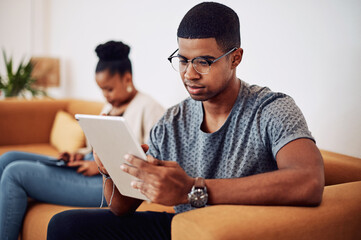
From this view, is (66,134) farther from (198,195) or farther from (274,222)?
(274,222)

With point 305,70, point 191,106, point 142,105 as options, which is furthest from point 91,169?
point 305,70

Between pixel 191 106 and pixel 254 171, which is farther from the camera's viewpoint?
pixel 191 106

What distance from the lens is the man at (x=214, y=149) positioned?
1.06m

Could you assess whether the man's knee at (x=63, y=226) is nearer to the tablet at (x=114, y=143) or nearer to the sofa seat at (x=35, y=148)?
the tablet at (x=114, y=143)

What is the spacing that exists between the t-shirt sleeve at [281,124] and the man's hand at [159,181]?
31 centimetres

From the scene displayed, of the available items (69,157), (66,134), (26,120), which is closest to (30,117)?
(26,120)

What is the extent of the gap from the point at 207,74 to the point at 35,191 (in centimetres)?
117

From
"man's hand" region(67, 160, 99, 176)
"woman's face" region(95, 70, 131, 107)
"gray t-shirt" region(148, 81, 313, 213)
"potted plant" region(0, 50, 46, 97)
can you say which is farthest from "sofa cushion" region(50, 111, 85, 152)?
"gray t-shirt" region(148, 81, 313, 213)

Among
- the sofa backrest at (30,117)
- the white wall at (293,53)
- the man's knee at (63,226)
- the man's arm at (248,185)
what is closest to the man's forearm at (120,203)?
the man's knee at (63,226)

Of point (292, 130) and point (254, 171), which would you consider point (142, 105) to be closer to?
point (254, 171)

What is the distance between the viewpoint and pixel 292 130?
3.80ft

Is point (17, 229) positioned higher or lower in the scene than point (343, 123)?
lower

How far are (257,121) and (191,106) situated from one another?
32 cm

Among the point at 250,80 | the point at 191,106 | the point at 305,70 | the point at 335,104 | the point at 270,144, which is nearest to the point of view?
the point at 270,144
